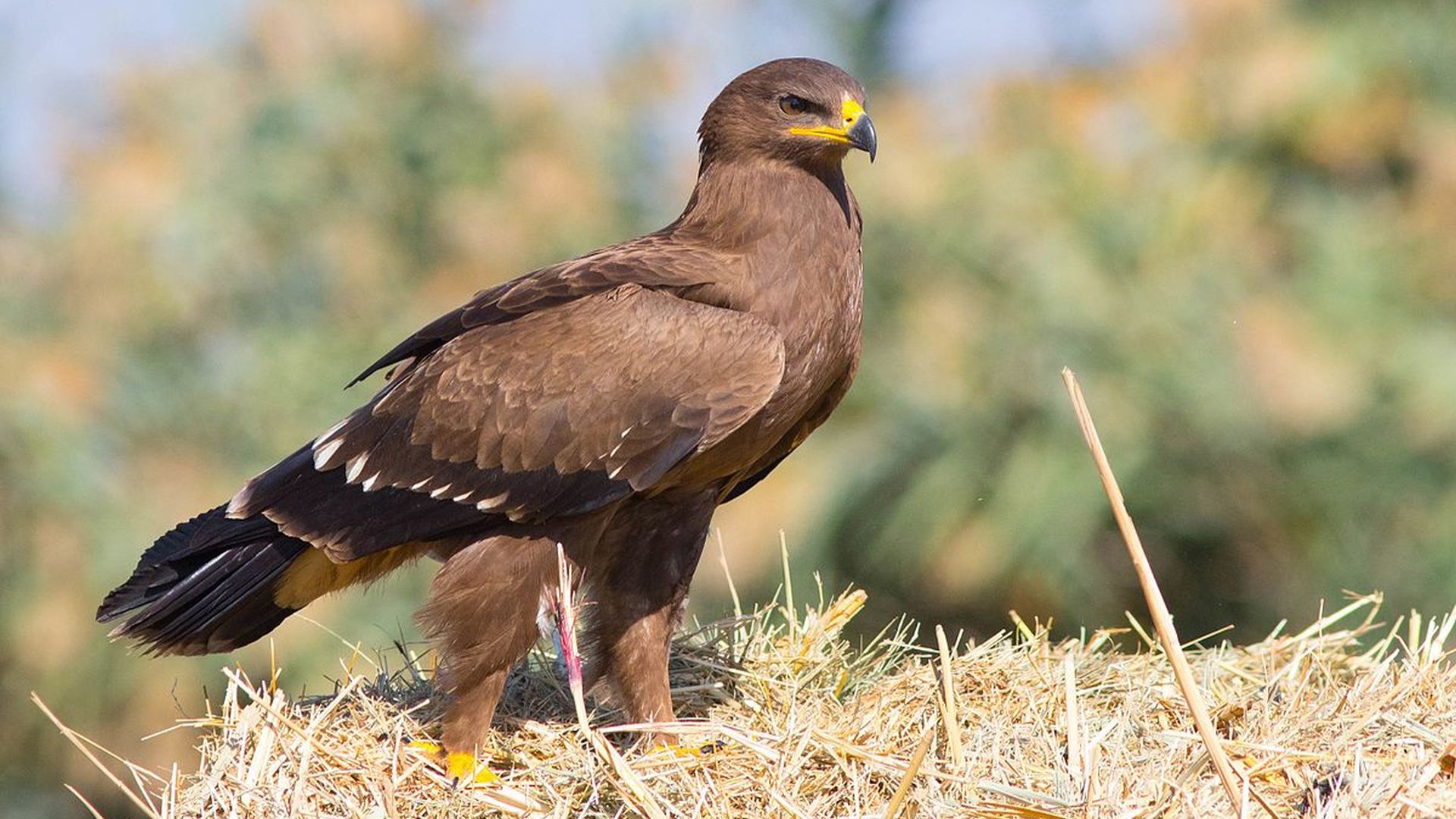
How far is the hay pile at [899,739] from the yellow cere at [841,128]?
1220 mm

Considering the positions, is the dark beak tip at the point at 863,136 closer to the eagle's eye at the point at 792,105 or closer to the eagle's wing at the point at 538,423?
the eagle's eye at the point at 792,105

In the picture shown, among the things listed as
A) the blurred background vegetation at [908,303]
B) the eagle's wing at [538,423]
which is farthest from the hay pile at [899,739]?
the blurred background vegetation at [908,303]

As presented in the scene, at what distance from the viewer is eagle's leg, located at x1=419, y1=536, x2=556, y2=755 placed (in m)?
4.18

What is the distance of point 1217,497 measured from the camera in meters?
10.6

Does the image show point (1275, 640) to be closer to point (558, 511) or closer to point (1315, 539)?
point (558, 511)

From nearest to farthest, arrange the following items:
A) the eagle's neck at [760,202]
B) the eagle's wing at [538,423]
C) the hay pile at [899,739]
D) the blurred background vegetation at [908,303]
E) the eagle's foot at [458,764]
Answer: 1. the hay pile at [899,739]
2. the eagle's foot at [458,764]
3. the eagle's wing at [538,423]
4. the eagle's neck at [760,202]
5. the blurred background vegetation at [908,303]

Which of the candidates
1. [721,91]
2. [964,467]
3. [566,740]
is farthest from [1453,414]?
[566,740]

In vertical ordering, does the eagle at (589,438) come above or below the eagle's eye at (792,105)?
below

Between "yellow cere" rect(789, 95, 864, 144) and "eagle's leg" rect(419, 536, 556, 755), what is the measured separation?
1.22m

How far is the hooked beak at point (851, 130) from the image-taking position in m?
4.42

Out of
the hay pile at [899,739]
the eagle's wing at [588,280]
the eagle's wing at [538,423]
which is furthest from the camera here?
the eagle's wing at [588,280]

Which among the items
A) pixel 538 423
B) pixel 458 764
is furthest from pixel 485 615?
pixel 538 423

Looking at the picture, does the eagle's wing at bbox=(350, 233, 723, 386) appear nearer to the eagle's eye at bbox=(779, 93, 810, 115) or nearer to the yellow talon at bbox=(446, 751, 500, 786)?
the eagle's eye at bbox=(779, 93, 810, 115)

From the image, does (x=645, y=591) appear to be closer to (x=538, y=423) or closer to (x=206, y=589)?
(x=538, y=423)
